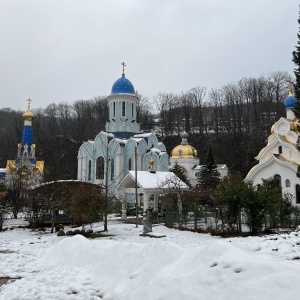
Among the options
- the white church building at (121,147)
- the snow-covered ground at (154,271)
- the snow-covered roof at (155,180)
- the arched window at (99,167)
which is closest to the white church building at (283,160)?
the snow-covered roof at (155,180)

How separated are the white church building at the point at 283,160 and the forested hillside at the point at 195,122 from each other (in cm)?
1726

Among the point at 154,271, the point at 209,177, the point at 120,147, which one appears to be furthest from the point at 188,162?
the point at 154,271

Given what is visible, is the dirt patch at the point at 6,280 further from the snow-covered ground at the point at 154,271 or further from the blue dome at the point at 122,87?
the blue dome at the point at 122,87

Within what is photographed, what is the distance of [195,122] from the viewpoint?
69750 mm

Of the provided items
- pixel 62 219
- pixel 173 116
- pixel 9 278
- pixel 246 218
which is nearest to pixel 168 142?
pixel 173 116

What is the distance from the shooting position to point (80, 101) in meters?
84.1

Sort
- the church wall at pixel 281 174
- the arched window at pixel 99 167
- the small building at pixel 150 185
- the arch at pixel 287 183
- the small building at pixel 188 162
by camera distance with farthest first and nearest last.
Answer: the small building at pixel 188 162, the arched window at pixel 99 167, the arch at pixel 287 183, the church wall at pixel 281 174, the small building at pixel 150 185

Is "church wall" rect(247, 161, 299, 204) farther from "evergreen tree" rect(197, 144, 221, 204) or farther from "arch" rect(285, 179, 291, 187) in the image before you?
"evergreen tree" rect(197, 144, 221, 204)

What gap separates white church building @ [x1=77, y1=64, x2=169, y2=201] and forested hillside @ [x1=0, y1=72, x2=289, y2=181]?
39.9 feet

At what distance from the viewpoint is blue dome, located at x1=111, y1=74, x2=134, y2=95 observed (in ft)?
147

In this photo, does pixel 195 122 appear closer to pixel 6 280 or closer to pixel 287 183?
pixel 287 183

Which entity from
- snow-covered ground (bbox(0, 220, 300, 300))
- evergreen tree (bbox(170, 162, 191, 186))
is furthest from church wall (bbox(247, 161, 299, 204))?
snow-covered ground (bbox(0, 220, 300, 300))

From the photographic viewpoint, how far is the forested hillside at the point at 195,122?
189 ft

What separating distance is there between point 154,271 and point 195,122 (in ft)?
210
